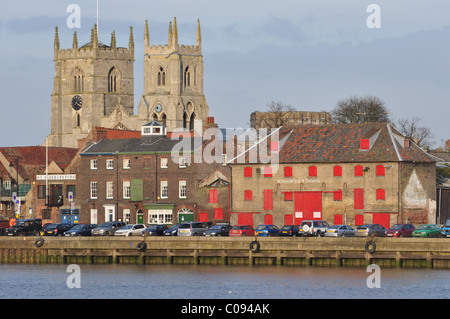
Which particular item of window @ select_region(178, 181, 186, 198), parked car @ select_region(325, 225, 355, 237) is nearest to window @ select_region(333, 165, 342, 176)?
parked car @ select_region(325, 225, 355, 237)

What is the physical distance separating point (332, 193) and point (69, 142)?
105523 millimetres

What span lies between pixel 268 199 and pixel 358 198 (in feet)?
26.1

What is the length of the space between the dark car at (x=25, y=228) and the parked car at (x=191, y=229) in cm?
1335

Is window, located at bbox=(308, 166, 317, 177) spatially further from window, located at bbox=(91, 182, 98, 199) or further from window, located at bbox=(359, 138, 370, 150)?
window, located at bbox=(91, 182, 98, 199)

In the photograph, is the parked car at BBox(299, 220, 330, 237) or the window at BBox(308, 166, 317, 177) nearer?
the parked car at BBox(299, 220, 330, 237)

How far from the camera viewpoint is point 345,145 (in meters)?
95.7

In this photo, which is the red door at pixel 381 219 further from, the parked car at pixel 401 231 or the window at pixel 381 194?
the parked car at pixel 401 231

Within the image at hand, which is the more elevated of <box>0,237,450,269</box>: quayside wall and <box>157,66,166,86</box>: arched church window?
<box>157,66,166,86</box>: arched church window

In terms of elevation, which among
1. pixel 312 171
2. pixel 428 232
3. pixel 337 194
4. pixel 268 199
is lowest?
pixel 428 232

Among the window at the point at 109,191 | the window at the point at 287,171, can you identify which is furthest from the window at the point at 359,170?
the window at the point at 109,191

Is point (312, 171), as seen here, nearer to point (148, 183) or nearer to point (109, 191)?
point (148, 183)

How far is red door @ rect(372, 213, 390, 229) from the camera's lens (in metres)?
92.5

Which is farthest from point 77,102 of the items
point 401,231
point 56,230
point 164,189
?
point 401,231

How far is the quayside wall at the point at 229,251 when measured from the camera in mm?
75125
